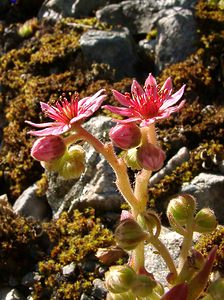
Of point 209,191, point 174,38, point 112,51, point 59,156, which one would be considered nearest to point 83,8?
point 112,51

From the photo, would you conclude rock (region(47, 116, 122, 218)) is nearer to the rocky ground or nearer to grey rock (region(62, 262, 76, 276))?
the rocky ground

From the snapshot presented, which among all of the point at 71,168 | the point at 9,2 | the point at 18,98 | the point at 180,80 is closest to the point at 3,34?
the point at 9,2

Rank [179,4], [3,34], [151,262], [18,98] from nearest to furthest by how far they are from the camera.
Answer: [151,262]
[18,98]
[179,4]
[3,34]

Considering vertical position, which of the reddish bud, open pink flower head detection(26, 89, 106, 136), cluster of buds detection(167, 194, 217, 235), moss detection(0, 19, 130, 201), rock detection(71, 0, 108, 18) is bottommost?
moss detection(0, 19, 130, 201)

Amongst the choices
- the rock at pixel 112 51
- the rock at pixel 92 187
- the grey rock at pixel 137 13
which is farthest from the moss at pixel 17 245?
the grey rock at pixel 137 13

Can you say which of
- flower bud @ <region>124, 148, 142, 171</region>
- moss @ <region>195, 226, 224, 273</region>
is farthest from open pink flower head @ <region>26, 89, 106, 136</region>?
moss @ <region>195, 226, 224, 273</region>

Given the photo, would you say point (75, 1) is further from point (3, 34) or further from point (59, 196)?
point (59, 196)

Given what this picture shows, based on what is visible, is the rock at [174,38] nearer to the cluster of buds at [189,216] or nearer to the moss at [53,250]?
the moss at [53,250]
